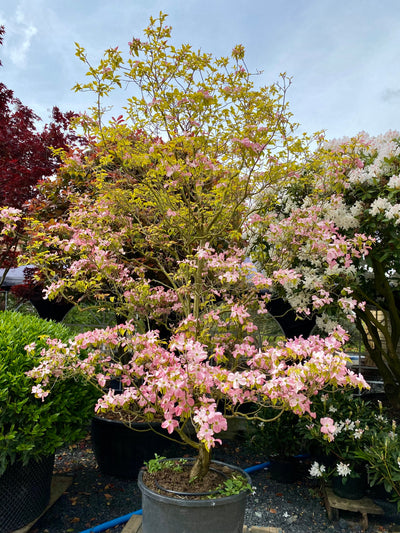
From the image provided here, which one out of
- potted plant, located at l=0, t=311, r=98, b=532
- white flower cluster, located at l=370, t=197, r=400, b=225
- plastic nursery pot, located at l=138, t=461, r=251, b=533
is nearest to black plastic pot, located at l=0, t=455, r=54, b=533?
potted plant, located at l=0, t=311, r=98, b=532

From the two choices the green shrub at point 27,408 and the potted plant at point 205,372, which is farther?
the green shrub at point 27,408

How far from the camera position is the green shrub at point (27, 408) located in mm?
2430

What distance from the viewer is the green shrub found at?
243 cm

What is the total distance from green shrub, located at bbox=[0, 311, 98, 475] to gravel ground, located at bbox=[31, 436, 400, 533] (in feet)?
1.97

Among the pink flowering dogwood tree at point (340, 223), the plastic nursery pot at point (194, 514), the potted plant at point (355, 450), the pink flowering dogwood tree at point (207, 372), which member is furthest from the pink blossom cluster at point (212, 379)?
the potted plant at point (355, 450)

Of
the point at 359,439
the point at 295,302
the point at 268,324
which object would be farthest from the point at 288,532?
the point at 268,324

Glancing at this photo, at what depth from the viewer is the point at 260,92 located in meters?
2.34

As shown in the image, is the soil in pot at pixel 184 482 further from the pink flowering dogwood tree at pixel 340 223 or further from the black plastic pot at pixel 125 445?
the pink flowering dogwood tree at pixel 340 223

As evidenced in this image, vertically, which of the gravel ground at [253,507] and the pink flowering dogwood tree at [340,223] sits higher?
the pink flowering dogwood tree at [340,223]

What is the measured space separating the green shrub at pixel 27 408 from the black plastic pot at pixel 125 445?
2.06 ft

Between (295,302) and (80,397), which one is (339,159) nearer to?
(295,302)

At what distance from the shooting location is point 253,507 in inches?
124

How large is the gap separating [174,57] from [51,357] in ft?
5.94

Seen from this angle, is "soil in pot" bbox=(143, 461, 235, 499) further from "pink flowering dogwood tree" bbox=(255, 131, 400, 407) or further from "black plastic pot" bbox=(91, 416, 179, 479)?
"pink flowering dogwood tree" bbox=(255, 131, 400, 407)
